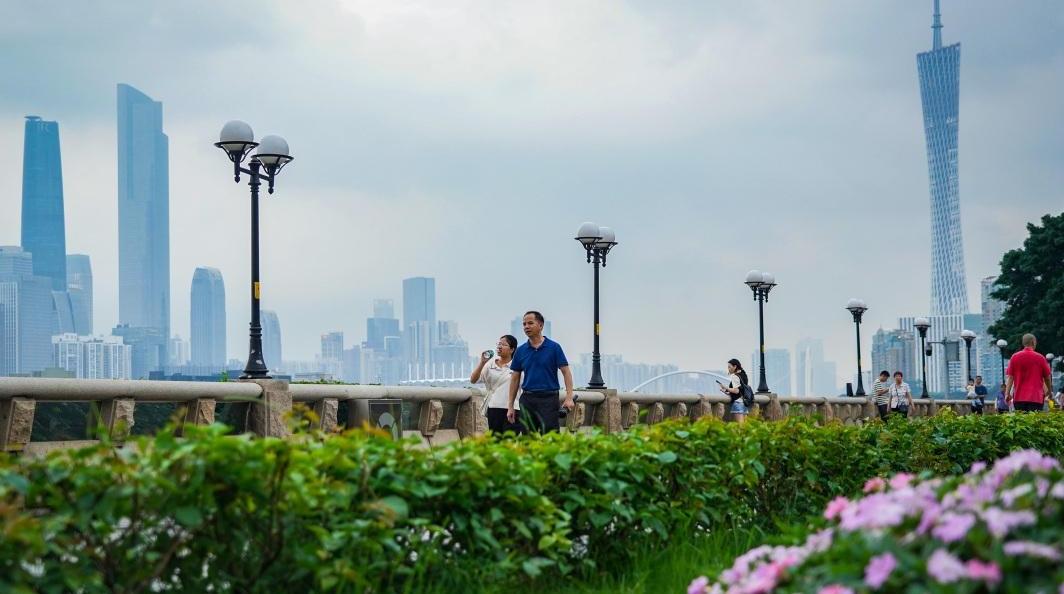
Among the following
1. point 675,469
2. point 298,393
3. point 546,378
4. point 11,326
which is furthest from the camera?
point 11,326

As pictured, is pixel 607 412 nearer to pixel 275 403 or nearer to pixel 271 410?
pixel 275 403

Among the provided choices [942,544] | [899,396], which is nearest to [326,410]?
[942,544]

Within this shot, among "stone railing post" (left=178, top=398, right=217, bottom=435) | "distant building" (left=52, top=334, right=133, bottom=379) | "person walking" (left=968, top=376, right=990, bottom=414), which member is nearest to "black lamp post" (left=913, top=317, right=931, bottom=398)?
"person walking" (left=968, top=376, right=990, bottom=414)

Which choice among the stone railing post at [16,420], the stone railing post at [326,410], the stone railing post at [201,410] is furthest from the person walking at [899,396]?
the stone railing post at [16,420]

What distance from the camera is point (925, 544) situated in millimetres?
3582

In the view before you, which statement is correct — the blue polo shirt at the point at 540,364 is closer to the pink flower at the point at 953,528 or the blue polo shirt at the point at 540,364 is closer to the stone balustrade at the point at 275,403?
the stone balustrade at the point at 275,403

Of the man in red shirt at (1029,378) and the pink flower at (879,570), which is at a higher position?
the man in red shirt at (1029,378)

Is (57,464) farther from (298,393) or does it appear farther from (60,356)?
(60,356)

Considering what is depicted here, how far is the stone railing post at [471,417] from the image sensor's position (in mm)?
19203

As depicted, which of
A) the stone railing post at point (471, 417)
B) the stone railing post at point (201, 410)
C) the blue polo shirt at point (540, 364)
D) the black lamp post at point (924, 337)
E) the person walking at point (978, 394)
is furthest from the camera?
the black lamp post at point (924, 337)

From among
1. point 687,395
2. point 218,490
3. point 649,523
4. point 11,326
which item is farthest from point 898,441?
point 11,326

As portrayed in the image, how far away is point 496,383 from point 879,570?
430 inches

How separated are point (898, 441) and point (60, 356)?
158076mm

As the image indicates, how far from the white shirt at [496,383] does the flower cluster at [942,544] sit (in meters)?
9.58
